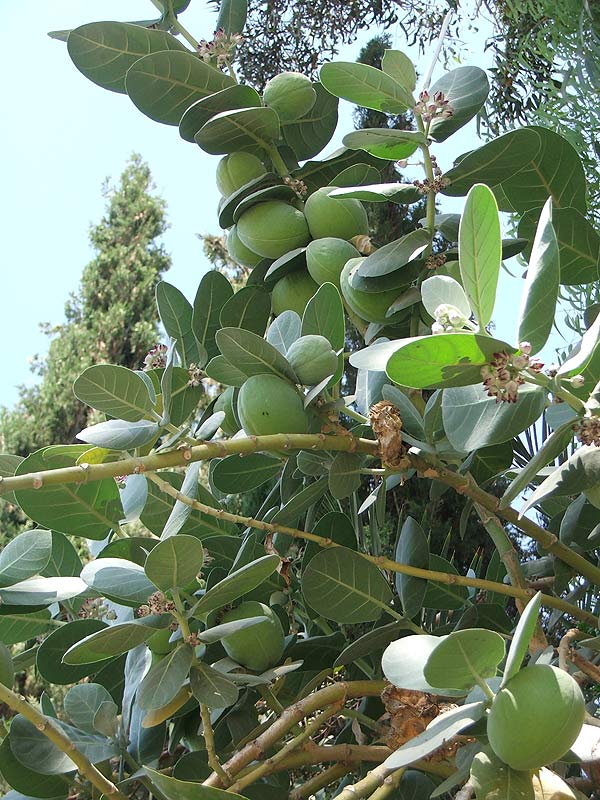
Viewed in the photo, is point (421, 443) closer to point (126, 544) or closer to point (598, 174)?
point (126, 544)

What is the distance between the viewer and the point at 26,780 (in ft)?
2.29

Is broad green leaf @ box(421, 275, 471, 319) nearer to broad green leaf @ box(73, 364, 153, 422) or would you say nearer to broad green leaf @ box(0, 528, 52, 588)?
broad green leaf @ box(73, 364, 153, 422)

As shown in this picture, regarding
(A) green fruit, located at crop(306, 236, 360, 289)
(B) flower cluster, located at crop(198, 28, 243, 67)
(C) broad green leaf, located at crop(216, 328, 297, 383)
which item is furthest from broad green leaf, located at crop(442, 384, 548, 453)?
(B) flower cluster, located at crop(198, 28, 243, 67)

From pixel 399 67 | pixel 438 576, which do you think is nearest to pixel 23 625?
pixel 438 576

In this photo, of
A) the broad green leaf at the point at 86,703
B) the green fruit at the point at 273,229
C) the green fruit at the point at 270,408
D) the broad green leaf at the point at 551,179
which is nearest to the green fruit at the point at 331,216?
the green fruit at the point at 273,229

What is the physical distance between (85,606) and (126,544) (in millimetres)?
131

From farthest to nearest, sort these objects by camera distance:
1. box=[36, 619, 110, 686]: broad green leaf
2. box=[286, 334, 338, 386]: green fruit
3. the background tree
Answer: the background tree → box=[36, 619, 110, 686]: broad green leaf → box=[286, 334, 338, 386]: green fruit

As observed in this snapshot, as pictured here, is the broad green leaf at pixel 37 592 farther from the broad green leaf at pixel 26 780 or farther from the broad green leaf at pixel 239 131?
the broad green leaf at pixel 239 131

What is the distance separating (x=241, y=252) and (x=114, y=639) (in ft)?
1.37

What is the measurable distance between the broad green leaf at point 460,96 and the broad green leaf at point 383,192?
6 cm

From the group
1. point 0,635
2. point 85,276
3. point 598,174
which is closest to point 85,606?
point 0,635

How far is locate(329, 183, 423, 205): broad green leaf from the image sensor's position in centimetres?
72

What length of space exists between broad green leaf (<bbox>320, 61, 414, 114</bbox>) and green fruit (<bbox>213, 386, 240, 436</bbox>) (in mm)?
267

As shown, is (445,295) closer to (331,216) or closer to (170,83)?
(331,216)
